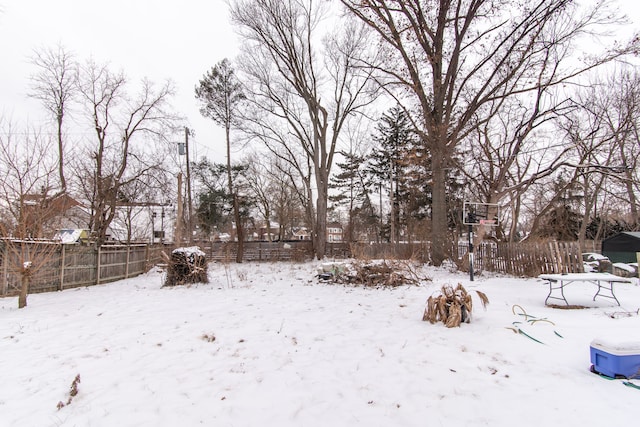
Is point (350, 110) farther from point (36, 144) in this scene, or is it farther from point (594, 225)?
point (594, 225)

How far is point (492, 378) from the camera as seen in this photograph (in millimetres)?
2824

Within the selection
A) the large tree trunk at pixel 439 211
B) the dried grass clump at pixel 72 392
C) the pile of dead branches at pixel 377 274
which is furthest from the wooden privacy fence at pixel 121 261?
the dried grass clump at pixel 72 392

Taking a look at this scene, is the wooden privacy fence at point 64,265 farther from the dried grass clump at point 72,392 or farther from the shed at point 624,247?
the shed at point 624,247

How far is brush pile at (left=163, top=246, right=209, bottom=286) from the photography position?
909 centimetres

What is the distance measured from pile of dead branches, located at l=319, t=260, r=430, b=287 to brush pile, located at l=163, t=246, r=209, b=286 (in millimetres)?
4008

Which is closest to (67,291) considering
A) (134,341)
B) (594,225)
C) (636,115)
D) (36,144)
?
(36,144)

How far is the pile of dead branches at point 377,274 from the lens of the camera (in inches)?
333

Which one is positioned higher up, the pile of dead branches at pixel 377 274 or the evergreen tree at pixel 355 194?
the evergreen tree at pixel 355 194

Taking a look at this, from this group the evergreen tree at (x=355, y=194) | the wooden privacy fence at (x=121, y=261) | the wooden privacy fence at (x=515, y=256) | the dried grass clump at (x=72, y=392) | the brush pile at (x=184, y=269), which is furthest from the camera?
the evergreen tree at (x=355, y=194)

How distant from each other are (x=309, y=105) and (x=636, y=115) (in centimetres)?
1533

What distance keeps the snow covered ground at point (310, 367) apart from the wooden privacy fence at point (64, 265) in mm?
1252

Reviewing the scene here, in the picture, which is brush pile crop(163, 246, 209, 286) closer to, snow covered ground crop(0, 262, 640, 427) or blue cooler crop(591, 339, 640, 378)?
snow covered ground crop(0, 262, 640, 427)

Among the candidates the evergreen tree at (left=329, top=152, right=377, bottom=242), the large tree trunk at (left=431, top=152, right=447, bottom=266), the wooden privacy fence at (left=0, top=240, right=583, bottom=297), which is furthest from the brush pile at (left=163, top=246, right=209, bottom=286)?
the evergreen tree at (left=329, top=152, right=377, bottom=242)

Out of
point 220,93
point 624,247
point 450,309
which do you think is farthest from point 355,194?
point 450,309
